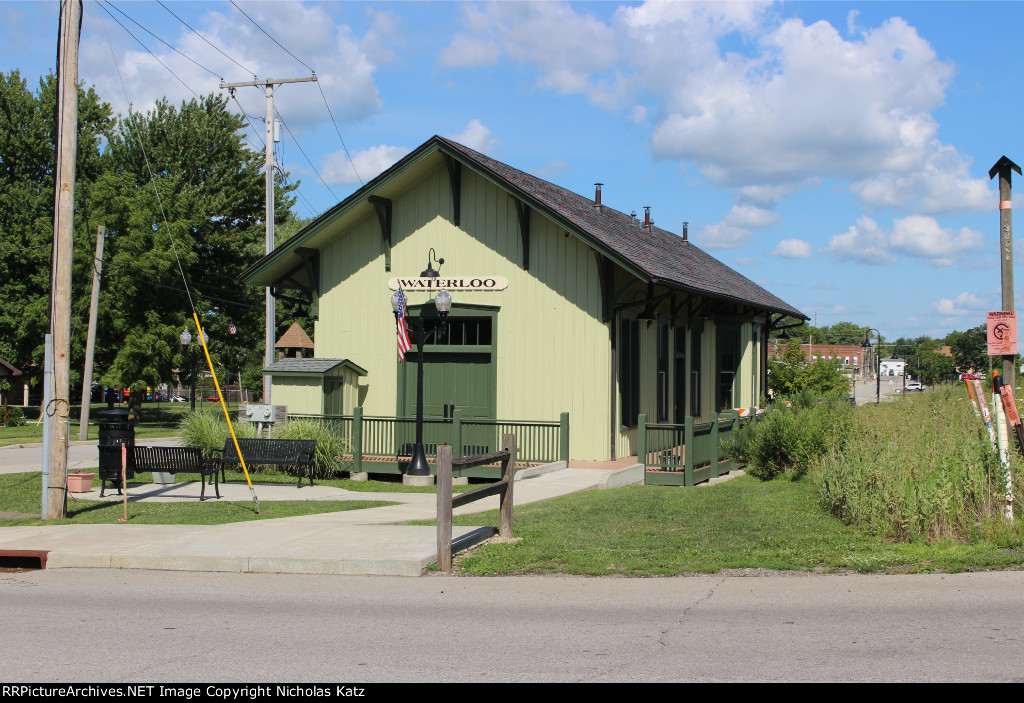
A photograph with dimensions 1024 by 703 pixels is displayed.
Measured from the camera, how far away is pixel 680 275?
1938 centimetres

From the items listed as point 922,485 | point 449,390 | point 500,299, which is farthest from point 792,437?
point 449,390

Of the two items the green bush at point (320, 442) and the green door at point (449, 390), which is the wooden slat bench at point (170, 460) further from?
the green door at point (449, 390)

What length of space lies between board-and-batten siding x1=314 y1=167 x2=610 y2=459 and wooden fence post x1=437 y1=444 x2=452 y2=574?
9.27 meters

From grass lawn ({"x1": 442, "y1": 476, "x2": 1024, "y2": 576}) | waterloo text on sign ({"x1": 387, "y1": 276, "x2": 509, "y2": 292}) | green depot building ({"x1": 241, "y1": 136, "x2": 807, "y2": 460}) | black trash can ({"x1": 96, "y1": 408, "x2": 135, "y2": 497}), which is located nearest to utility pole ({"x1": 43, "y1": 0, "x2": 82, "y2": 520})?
black trash can ({"x1": 96, "y1": 408, "x2": 135, "y2": 497})

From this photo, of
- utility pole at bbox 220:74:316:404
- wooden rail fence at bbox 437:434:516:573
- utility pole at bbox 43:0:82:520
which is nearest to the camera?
wooden rail fence at bbox 437:434:516:573

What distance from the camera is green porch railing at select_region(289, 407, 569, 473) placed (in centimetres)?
1750

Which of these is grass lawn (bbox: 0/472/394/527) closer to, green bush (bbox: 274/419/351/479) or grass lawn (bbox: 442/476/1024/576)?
grass lawn (bbox: 442/476/1024/576)

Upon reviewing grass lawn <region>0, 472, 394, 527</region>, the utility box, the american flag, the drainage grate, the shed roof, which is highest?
the american flag

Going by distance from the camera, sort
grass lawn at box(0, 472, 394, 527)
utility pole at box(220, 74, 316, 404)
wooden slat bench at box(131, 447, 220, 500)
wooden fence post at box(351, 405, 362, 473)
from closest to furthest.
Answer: grass lawn at box(0, 472, 394, 527), wooden slat bench at box(131, 447, 220, 500), wooden fence post at box(351, 405, 362, 473), utility pole at box(220, 74, 316, 404)

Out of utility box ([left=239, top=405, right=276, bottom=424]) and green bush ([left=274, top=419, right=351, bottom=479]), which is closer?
green bush ([left=274, top=419, right=351, bottom=479])

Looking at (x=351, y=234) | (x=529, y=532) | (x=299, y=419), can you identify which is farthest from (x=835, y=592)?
(x=351, y=234)

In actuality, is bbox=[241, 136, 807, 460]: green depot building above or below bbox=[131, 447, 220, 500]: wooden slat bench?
above

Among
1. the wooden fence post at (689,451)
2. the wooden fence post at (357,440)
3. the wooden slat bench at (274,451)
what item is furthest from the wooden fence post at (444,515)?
the wooden fence post at (357,440)

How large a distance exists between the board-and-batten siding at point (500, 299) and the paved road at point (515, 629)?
32.4 feet
